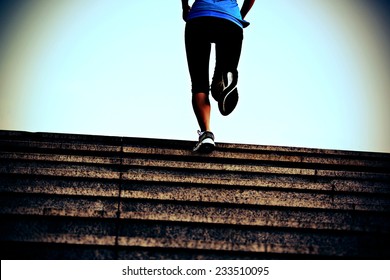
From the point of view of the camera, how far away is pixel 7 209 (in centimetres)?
261

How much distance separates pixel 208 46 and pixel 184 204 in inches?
56.5

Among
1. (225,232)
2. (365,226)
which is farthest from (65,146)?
(365,226)

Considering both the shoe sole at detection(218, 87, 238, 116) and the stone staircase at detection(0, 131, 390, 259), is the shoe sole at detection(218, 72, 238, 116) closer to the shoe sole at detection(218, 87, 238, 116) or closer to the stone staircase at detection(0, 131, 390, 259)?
the shoe sole at detection(218, 87, 238, 116)

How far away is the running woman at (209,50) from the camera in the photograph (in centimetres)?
361

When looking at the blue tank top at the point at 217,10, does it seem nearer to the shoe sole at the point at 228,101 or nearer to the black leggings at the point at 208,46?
the black leggings at the point at 208,46

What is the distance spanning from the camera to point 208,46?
3.72 m

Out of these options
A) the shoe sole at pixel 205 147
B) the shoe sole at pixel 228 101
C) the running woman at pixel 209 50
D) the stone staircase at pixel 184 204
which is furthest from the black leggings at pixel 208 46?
the stone staircase at pixel 184 204

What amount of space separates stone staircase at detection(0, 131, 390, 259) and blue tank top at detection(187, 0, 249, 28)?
3.53ft

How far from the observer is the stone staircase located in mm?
2393

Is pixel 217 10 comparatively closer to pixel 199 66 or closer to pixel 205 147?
pixel 199 66

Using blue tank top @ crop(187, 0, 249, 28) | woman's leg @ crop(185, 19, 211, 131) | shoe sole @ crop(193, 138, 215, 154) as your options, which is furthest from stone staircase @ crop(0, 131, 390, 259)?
blue tank top @ crop(187, 0, 249, 28)

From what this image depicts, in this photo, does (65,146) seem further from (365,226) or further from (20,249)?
(365,226)

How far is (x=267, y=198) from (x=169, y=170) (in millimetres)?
818

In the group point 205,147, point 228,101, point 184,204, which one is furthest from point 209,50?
point 184,204
